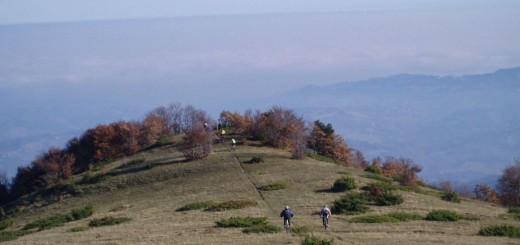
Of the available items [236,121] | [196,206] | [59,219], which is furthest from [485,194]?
[59,219]

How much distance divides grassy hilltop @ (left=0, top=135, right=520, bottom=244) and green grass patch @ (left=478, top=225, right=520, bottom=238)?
66cm

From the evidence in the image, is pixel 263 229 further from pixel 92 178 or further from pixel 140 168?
pixel 92 178

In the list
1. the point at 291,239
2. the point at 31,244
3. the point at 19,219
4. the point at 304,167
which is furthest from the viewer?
the point at 304,167

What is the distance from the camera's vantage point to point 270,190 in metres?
47.8

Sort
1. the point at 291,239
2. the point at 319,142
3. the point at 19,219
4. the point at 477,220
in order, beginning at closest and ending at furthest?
1. the point at 291,239
2. the point at 477,220
3. the point at 19,219
4. the point at 319,142

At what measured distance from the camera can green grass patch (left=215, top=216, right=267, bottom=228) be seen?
35.1m

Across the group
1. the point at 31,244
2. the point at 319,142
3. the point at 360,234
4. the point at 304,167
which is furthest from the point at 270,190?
the point at 319,142

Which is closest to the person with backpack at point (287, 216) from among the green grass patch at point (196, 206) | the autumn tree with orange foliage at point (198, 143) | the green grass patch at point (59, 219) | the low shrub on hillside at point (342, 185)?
the green grass patch at point (196, 206)

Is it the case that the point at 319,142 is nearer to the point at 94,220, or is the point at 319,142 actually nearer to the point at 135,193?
the point at 135,193

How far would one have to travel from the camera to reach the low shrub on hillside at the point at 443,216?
36906 millimetres

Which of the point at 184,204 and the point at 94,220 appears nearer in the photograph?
the point at 94,220

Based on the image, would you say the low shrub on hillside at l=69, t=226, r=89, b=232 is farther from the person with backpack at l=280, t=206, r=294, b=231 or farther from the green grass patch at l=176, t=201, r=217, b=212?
the person with backpack at l=280, t=206, r=294, b=231

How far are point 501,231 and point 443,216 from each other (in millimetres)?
4573

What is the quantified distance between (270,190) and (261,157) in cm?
1404
